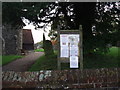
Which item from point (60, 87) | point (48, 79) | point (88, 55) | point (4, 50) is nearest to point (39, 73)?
point (48, 79)

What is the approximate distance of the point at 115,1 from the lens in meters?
13.2

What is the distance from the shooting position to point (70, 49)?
923 centimetres

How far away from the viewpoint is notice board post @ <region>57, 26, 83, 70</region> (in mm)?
9250

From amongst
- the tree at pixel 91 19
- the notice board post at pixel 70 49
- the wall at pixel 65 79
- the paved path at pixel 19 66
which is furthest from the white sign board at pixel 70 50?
the paved path at pixel 19 66

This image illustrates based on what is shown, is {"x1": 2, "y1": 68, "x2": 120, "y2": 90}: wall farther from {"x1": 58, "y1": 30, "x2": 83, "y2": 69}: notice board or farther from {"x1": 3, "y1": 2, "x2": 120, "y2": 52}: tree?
{"x1": 3, "y1": 2, "x2": 120, "y2": 52}: tree

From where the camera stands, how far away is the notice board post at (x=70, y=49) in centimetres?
925

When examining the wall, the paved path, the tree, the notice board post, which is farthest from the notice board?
the paved path

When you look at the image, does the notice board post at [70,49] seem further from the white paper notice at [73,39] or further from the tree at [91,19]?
the tree at [91,19]

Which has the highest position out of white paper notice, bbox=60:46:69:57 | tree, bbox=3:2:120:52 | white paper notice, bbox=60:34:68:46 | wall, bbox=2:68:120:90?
tree, bbox=3:2:120:52

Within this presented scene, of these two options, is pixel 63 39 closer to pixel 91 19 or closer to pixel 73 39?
pixel 73 39

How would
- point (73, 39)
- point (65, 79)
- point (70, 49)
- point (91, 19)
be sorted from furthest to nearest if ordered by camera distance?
point (91, 19)
point (73, 39)
point (70, 49)
point (65, 79)

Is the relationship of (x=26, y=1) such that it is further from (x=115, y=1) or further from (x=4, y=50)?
A: (x=4, y=50)

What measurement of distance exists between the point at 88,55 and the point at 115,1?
11.5ft

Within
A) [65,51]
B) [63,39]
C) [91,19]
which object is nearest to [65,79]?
[65,51]
